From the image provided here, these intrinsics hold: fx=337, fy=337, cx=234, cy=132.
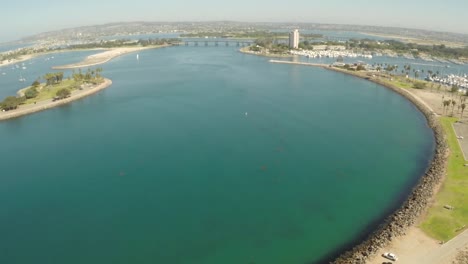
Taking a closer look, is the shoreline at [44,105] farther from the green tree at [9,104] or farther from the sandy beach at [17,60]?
the sandy beach at [17,60]

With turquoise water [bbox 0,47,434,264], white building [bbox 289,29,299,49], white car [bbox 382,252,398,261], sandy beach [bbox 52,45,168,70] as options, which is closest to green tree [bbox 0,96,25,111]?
turquoise water [bbox 0,47,434,264]

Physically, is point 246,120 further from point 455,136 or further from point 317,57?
point 317,57

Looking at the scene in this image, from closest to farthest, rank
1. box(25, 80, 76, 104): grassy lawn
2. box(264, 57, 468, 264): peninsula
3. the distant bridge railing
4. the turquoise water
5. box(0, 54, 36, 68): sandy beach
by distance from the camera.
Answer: box(264, 57, 468, 264): peninsula < the turquoise water < box(25, 80, 76, 104): grassy lawn < box(0, 54, 36, 68): sandy beach < the distant bridge railing

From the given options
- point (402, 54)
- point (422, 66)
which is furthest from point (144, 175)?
point (402, 54)

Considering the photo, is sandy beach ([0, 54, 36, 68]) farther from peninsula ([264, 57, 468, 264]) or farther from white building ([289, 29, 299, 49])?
peninsula ([264, 57, 468, 264])

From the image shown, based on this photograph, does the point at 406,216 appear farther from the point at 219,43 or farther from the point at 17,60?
the point at 219,43

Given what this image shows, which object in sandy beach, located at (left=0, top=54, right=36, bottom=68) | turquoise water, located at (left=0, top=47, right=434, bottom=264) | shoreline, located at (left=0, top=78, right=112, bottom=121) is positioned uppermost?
sandy beach, located at (left=0, top=54, right=36, bottom=68)

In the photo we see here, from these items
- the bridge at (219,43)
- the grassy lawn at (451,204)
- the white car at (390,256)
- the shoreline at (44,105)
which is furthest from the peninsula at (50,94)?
the bridge at (219,43)
